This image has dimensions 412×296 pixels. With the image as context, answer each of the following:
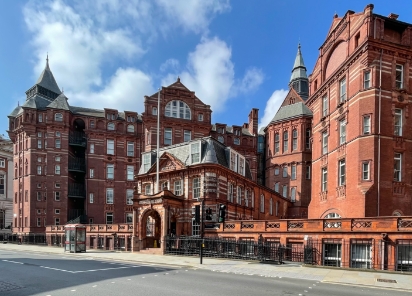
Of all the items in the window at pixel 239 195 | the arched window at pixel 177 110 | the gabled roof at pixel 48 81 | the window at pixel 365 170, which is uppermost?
the gabled roof at pixel 48 81

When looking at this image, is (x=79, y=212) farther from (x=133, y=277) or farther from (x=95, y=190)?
(x=133, y=277)

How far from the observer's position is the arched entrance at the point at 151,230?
30625mm

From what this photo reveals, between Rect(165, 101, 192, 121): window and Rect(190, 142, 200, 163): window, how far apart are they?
17.5 meters

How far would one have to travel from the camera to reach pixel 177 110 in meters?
51.5

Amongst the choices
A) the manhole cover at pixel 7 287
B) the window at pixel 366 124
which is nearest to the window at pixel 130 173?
the window at pixel 366 124

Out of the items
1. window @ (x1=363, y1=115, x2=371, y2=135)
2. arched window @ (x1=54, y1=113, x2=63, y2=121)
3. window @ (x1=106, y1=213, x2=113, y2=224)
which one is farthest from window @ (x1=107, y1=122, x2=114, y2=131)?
window @ (x1=363, y1=115, x2=371, y2=135)

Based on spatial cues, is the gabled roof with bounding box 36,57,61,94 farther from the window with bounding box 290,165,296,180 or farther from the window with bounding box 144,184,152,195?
the window with bounding box 290,165,296,180

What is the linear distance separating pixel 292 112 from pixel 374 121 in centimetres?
3228

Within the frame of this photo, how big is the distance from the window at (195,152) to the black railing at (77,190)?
2764 cm

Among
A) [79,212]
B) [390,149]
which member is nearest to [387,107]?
[390,149]

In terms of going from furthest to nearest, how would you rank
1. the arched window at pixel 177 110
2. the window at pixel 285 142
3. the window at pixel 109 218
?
the window at pixel 285 142 → the window at pixel 109 218 → the arched window at pixel 177 110

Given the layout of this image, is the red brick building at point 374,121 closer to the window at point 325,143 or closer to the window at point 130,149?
the window at point 325,143

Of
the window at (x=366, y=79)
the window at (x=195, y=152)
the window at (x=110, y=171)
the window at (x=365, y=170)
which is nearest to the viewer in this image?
the window at (x=365, y=170)

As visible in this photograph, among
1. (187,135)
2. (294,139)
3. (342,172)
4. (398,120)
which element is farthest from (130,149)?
(398,120)
